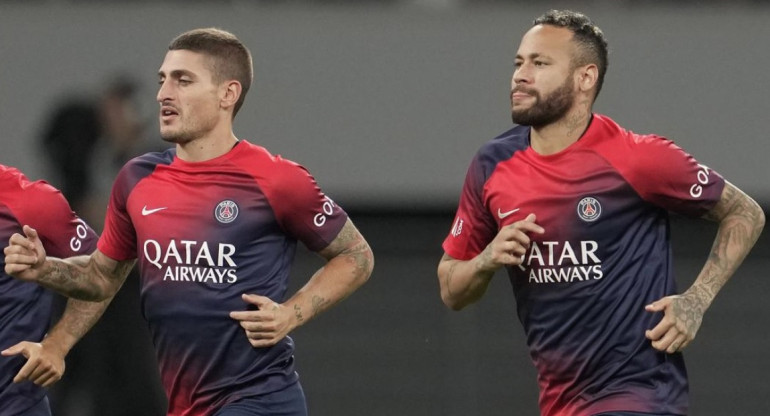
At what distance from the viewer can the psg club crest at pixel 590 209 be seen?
19.8ft

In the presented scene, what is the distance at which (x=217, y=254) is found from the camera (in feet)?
20.0

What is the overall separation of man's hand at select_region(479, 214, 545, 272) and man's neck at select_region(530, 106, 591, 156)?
44 centimetres

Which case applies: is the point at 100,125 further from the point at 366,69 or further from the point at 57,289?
the point at 57,289

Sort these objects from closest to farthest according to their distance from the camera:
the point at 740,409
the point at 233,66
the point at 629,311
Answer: the point at 629,311 < the point at 233,66 < the point at 740,409

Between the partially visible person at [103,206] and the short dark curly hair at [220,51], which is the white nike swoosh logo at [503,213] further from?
the partially visible person at [103,206]

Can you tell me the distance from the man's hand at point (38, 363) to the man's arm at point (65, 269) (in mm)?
209

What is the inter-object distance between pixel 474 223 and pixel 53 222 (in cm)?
153

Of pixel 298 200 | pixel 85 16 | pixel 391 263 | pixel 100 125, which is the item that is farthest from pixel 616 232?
pixel 85 16

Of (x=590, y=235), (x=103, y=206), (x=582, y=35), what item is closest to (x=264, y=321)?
(x=590, y=235)

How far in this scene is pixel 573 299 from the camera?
238 inches

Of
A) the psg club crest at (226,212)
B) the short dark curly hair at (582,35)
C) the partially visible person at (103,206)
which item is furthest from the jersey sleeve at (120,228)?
the partially visible person at (103,206)

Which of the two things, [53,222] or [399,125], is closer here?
[53,222]

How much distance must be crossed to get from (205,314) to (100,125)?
14.1 feet

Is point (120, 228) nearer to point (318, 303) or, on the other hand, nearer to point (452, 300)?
point (318, 303)
